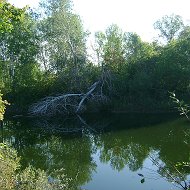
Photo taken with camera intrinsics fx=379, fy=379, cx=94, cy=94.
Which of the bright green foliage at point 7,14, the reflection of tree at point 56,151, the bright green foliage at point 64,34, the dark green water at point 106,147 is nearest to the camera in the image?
the bright green foliage at point 7,14

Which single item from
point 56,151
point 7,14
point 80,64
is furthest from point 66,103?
point 7,14

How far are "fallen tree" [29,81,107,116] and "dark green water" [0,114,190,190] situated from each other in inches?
78.8

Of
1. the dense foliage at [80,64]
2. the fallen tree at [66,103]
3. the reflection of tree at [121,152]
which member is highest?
the dense foliage at [80,64]

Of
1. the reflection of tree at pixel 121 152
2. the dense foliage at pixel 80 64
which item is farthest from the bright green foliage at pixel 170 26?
the reflection of tree at pixel 121 152

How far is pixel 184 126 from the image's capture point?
88.5 ft

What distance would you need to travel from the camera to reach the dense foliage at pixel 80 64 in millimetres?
37062

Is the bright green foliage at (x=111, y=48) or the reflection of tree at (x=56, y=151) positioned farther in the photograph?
the bright green foliage at (x=111, y=48)

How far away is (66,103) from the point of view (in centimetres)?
3856

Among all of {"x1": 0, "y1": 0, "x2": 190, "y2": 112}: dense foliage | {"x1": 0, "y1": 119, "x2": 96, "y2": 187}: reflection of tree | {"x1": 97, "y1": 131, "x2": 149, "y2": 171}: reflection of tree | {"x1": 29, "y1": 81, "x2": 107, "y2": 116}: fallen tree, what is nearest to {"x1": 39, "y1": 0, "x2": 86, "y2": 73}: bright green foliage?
{"x1": 0, "y1": 0, "x2": 190, "y2": 112}: dense foliage

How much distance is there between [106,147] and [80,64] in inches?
729

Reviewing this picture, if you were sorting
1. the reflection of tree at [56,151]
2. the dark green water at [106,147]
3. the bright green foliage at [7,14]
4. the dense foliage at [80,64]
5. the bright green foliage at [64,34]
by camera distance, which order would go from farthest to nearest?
the bright green foliage at [64,34] < the dense foliage at [80,64] < the reflection of tree at [56,151] < the dark green water at [106,147] < the bright green foliage at [7,14]

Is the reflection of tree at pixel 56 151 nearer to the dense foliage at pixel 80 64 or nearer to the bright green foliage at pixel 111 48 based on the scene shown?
the dense foliage at pixel 80 64

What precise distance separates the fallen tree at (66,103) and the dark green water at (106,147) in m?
2.00

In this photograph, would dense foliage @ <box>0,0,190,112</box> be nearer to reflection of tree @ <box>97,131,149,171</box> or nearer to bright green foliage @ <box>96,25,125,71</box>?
bright green foliage @ <box>96,25,125,71</box>
